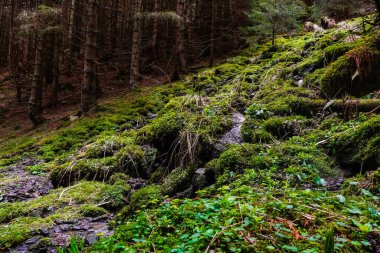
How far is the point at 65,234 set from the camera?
3977 mm

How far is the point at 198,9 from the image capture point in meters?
22.4

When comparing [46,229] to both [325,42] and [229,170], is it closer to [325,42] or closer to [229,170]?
[229,170]

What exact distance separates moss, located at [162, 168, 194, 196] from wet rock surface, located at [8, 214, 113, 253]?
945 mm

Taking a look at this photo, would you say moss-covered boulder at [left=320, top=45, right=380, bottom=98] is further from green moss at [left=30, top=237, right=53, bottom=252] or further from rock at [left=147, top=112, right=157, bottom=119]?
rock at [left=147, top=112, right=157, bottom=119]

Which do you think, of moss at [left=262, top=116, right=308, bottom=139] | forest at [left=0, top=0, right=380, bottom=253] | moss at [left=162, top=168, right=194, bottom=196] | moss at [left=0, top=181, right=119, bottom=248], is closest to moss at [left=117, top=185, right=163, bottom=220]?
forest at [left=0, top=0, right=380, bottom=253]

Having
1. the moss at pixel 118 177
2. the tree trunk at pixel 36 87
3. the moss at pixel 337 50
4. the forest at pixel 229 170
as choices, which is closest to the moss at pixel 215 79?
the forest at pixel 229 170

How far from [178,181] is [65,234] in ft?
5.69

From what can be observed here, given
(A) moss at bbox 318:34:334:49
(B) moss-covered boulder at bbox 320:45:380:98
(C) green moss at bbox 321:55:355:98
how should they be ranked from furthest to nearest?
(A) moss at bbox 318:34:334:49, (C) green moss at bbox 321:55:355:98, (B) moss-covered boulder at bbox 320:45:380:98

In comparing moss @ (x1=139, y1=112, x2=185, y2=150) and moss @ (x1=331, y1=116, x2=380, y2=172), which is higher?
moss @ (x1=331, y1=116, x2=380, y2=172)

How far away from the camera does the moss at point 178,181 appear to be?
15.2ft

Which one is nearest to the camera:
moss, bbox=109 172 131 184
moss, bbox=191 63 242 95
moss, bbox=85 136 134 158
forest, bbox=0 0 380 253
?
forest, bbox=0 0 380 253

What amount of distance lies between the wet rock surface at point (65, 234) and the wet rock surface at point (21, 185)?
1.90 metres

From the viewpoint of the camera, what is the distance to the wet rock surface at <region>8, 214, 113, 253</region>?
3.62 m

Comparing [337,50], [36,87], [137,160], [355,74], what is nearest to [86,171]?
[137,160]
